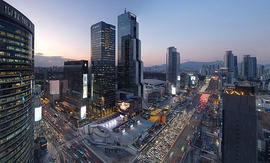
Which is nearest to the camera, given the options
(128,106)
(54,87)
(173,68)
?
(128,106)

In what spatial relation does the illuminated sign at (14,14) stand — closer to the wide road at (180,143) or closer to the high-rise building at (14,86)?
the high-rise building at (14,86)

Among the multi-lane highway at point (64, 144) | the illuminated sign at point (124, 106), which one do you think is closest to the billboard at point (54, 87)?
the multi-lane highway at point (64, 144)

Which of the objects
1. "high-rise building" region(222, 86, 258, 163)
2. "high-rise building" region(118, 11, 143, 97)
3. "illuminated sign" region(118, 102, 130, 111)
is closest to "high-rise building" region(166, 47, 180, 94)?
"high-rise building" region(118, 11, 143, 97)

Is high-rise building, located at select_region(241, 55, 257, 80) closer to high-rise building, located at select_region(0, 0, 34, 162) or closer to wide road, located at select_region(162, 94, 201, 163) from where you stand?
wide road, located at select_region(162, 94, 201, 163)

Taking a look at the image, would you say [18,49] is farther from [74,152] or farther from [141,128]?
[141,128]

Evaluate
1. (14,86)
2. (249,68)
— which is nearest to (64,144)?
(14,86)

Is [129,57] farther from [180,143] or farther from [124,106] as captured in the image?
[180,143]

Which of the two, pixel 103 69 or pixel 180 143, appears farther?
pixel 103 69
